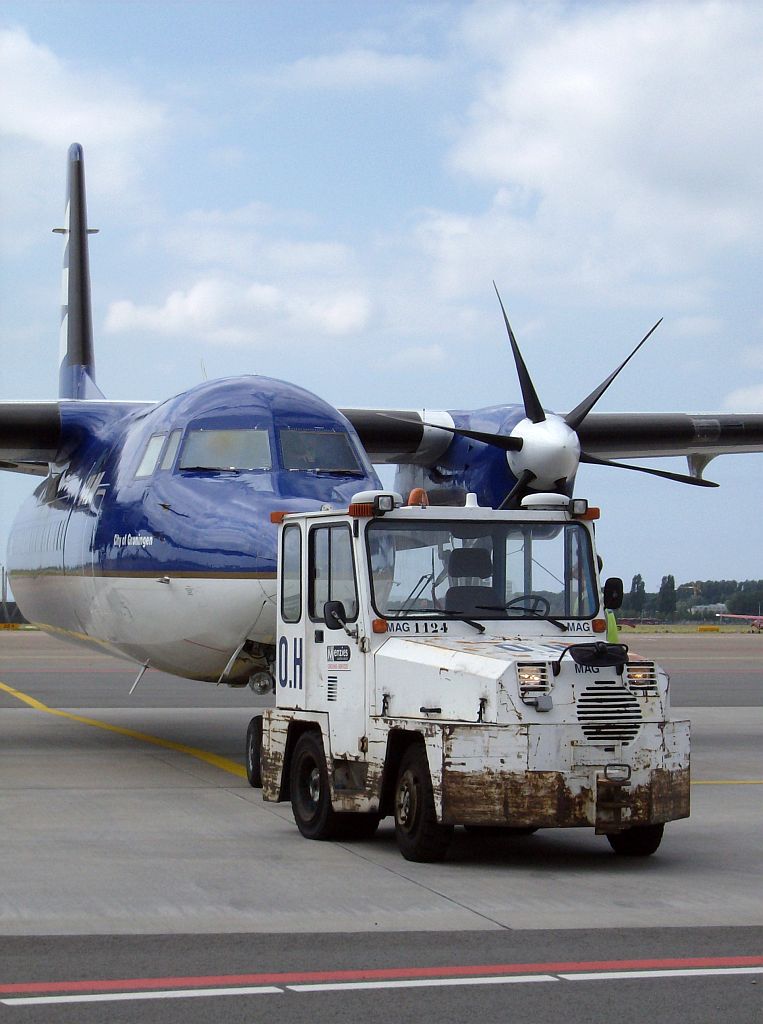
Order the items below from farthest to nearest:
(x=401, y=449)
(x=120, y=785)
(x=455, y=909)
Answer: (x=401, y=449) → (x=120, y=785) → (x=455, y=909)

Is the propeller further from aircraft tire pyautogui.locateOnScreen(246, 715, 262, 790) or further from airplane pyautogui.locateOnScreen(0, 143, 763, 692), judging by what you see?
aircraft tire pyautogui.locateOnScreen(246, 715, 262, 790)

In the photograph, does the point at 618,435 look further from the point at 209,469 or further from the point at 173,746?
the point at 209,469

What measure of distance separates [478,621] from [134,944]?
3.72 meters

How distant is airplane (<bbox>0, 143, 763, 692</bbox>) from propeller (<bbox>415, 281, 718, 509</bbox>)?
21mm

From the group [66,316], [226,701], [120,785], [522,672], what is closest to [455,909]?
[522,672]

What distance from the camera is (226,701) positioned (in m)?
23.6

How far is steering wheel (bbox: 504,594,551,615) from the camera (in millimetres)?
9688

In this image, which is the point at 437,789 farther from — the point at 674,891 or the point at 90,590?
the point at 90,590

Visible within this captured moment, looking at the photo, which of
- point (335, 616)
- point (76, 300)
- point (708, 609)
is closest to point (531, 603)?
point (335, 616)

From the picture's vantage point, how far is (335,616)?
9.48 metres

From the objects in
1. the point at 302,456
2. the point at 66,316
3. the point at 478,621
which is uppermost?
the point at 66,316

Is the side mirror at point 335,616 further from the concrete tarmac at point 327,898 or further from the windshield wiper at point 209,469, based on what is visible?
the windshield wiper at point 209,469

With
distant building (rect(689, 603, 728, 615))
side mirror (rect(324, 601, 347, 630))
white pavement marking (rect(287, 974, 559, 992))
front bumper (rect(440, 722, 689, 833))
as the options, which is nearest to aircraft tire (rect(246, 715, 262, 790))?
side mirror (rect(324, 601, 347, 630))

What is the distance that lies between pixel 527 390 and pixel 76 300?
1071 cm
